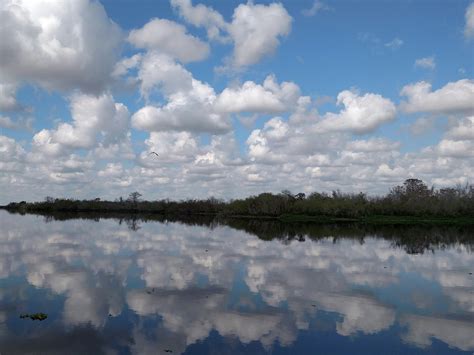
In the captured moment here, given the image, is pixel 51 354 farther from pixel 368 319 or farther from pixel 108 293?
pixel 368 319

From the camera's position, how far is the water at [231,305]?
1300cm

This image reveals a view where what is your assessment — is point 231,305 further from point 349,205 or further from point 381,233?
point 349,205

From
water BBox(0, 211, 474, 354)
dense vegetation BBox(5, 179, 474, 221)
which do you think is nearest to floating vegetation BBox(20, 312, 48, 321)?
water BBox(0, 211, 474, 354)

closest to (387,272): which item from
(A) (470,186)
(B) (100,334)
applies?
(B) (100,334)

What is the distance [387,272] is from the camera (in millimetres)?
27047

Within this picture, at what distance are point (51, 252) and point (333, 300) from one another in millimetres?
22969

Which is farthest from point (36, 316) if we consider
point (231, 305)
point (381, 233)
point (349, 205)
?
point (349, 205)

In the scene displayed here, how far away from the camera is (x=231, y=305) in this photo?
1753cm

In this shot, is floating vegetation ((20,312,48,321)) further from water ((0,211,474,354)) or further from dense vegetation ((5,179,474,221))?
dense vegetation ((5,179,474,221))

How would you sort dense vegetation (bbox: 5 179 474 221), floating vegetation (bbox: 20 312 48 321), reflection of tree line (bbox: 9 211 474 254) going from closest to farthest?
floating vegetation (bbox: 20 312 48 321) → reflection of tree line (bbox: 9 211 474 254) → dense vegetation (bbox: 5 179 474 221)

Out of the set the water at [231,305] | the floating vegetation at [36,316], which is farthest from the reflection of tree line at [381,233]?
the floating vegetation at [36,316]

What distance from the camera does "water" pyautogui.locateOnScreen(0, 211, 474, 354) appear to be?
1300cm

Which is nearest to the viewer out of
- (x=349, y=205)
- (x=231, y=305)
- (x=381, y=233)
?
(x=231, y=305)

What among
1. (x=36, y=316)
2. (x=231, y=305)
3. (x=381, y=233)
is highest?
(x=381, y=233)
